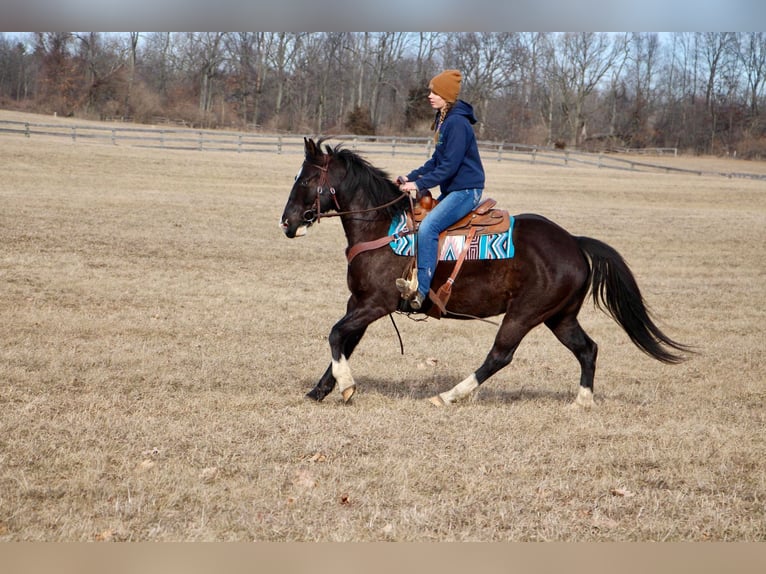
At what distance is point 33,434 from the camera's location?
6.29m

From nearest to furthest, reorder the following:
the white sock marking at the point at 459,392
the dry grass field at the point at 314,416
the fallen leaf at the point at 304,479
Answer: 1. the dry grass field at the point at 314,416
2. the fallen leaf at the point at 304,479
3. the white sock marking at the point at 459,392

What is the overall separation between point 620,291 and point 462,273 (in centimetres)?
167

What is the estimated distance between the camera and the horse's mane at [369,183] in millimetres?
8094

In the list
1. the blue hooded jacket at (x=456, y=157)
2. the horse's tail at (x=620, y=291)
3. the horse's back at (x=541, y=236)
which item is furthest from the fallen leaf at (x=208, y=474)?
the horse's tail at (x=620, y=291)

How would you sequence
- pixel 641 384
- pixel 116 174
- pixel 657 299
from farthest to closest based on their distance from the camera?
pixel 116 174 < pixel 657 299 < pixel 641 384

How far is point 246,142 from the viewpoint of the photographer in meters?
48.0

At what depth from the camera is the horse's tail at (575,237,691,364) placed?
322 inches

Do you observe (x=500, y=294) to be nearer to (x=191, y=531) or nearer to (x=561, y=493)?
(x=561, y=493)

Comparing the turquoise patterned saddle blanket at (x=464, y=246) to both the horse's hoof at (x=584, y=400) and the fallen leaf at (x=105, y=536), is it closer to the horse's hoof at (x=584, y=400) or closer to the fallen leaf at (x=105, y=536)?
the horse's hoof at (x=584, y=400)

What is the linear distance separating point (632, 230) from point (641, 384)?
1842 centimetres

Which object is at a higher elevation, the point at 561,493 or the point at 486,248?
the point at 486,248

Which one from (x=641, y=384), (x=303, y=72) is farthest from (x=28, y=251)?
(x=303, y=72)

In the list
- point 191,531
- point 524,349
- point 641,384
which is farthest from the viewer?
point 524,349

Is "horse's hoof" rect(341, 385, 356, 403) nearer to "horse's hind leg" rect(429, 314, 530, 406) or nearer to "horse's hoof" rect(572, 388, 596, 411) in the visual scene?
"horse's hind leg" rect(429, 314, 530, 406)
